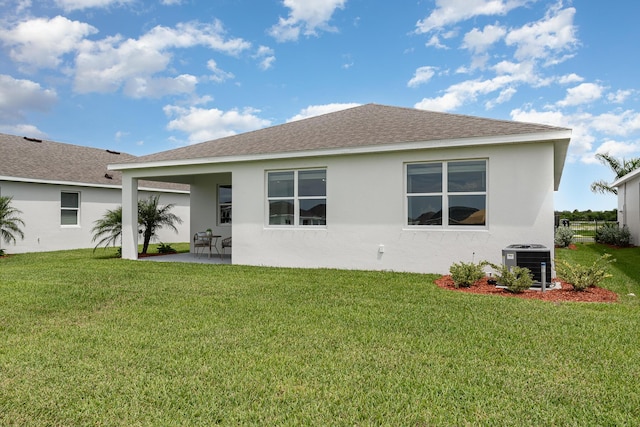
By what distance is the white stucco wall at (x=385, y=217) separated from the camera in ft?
29.3

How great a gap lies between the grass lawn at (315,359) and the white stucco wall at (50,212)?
11796 millimetres

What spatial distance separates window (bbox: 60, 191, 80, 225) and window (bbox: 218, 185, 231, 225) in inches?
329

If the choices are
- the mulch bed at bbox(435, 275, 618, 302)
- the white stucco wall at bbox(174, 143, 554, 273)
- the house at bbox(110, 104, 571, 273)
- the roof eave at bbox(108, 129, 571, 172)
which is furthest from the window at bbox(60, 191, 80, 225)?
the mulch bed at bbox(435, 275, 618, 302)

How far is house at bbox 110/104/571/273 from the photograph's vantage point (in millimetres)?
9023

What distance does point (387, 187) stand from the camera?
1027cm

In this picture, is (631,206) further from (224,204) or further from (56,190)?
(56,190)

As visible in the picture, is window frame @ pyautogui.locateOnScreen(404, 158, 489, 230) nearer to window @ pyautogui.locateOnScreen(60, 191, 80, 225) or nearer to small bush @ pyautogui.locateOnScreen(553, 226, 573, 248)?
small bush @ pyautogui.locateOnScreen(553, 226, 573, 248)

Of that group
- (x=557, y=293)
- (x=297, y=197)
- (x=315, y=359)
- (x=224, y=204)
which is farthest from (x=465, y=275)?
(x=224, y=204)

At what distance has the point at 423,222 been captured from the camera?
10.0 meters

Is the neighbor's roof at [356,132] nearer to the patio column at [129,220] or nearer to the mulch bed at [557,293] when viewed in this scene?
the patio column at [129,220]

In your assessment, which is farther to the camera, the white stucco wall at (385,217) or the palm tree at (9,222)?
the palm tree at (9,222)

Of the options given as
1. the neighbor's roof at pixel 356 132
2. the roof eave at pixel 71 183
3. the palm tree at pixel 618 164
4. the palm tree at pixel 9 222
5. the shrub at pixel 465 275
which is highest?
the palm tree at pixel 618 164

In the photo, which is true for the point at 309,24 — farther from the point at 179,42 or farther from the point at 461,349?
the point at 461,349

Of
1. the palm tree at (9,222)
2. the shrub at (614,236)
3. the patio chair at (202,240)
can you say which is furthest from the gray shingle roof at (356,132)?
the shrub at (614,236)
